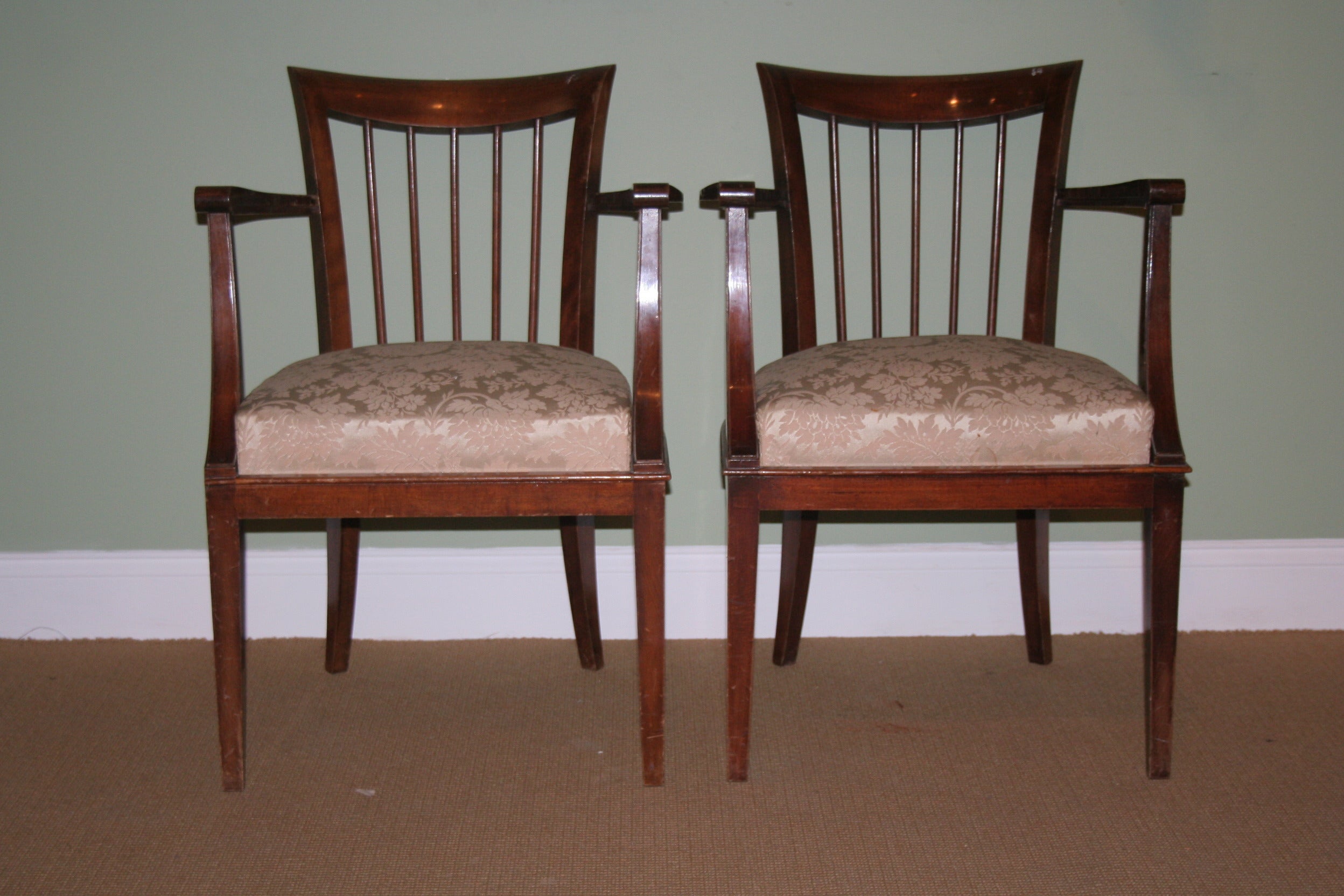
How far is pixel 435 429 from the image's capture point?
1.29 m

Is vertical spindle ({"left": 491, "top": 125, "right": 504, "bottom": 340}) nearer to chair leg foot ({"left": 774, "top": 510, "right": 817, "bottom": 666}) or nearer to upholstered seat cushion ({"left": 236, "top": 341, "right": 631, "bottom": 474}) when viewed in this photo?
upholstered seat cushion ({"left": 236, "top": 341, "right": 631, "bottom": 474})

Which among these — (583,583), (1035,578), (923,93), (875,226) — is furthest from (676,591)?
(923,93)

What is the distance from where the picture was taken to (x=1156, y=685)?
4.55 feet

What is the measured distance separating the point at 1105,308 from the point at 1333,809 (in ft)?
2.96

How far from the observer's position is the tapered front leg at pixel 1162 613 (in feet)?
4.36

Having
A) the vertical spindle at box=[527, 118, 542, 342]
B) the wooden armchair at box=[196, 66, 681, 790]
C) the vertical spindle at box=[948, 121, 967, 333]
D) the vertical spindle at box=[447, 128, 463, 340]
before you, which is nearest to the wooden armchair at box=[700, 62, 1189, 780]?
the wooden armchair at box=[196, 66, 681, 790]

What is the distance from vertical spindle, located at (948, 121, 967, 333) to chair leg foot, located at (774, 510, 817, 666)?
1.31 feet

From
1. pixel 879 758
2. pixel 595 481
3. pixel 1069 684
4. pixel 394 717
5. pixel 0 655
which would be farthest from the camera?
pixel 0 655

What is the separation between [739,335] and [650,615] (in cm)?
39

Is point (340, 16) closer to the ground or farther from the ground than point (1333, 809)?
farther from the ground

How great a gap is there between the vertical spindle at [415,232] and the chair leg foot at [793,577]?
68cm

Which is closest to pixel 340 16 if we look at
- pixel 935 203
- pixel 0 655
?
pixel 935 203

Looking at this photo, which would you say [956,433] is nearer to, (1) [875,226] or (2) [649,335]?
(2) [649,335]

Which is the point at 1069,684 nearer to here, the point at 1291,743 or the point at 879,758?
the point at 1291,743
